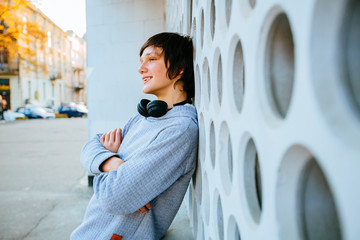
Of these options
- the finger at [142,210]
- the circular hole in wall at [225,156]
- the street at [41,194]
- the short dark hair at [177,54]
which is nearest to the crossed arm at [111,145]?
the finger at [142,210]

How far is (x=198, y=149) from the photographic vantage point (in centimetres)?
123

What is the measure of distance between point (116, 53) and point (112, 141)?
199 centimetres

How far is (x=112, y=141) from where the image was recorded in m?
1.58

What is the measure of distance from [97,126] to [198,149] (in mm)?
2395

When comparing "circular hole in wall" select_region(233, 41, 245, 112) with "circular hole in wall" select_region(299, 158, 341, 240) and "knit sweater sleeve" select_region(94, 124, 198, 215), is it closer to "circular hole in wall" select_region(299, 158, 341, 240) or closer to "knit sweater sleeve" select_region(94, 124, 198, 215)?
"circular hole in wall" select_region(299, 158, 341, 240)

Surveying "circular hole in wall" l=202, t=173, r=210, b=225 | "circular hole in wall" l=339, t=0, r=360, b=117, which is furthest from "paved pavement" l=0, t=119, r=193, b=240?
"circular hole in wall" l=339, t=0, r=360, b=117

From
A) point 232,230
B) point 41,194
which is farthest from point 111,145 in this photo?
point 41,194

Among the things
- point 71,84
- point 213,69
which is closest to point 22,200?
point 213,69

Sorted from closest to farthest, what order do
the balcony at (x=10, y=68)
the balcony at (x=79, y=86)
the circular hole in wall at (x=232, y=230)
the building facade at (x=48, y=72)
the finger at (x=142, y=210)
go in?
the circular hole in wall at (x=232, y=230) → the finger at (x=142, y=210) → the balcony at (x=10, y=68) → the building facade at (x=48, y=72) → the balcony at (x=79, y=86)

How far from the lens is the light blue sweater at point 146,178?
1066mm

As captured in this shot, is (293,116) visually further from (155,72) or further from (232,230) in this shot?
(155,72)

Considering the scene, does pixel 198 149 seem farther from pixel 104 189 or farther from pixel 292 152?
pixel 292 152

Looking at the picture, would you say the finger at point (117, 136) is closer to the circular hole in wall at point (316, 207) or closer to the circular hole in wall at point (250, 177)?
the circular hole in wall at point (250, 177)

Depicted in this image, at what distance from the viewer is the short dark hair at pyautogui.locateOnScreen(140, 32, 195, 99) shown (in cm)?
135
